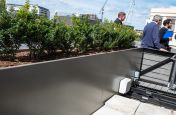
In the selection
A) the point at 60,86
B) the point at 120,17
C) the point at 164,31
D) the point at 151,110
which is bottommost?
the point at 151,110

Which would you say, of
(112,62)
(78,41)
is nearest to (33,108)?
(78,41)

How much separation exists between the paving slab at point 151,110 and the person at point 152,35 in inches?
74.1

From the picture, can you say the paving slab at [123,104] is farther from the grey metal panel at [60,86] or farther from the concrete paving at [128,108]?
the grey metal panel at [60,86]

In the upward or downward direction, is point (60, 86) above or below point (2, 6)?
below

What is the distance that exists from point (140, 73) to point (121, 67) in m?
1.17

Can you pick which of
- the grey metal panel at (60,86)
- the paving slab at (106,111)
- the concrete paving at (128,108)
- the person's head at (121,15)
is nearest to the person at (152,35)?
the person's head at (121,15)

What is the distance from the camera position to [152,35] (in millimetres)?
7004

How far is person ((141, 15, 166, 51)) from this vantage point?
6902 mm

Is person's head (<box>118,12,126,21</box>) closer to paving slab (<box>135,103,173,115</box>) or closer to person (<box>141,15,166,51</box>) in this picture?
person (<box>141,15,166,51</box>)

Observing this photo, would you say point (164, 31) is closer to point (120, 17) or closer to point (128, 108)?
point (120, 17)

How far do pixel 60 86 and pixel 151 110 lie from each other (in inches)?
119

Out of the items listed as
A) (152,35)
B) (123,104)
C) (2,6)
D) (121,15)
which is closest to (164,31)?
(152,35)

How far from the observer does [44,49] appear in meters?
3.88

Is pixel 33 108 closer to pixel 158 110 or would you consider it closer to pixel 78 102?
pixel 78 102
